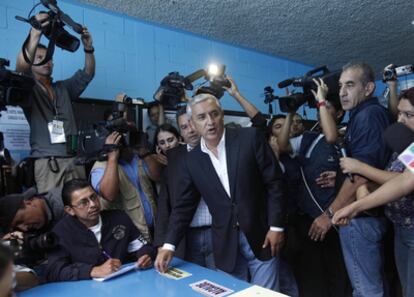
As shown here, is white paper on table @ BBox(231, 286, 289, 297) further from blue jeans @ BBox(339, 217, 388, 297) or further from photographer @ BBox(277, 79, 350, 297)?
photographer @ BBox(277, 79, 350, 297)

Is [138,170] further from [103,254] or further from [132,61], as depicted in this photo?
[132,61]

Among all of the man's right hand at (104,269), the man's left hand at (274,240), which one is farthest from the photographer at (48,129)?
the man's left hand at (274,240)

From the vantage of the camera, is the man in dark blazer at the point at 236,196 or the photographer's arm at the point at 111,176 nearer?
the man in dark blazer at the point at 236,196

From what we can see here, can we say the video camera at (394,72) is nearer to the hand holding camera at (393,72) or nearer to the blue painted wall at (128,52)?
the hand holding camera at (393,72)

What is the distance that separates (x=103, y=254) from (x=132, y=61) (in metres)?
1.84

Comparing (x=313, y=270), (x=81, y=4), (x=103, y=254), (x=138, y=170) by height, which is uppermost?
(x=81, y=4)

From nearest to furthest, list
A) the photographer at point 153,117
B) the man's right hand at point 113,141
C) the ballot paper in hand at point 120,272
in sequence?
1. the ballot paper in hand at point 120,272
2. the man's right hand at point 113,141
3. the photographer at point 153,117

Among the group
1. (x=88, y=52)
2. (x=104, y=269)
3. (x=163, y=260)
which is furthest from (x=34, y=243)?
(x=88, y=52)

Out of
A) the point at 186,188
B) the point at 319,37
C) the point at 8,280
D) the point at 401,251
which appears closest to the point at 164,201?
the point at 186,188

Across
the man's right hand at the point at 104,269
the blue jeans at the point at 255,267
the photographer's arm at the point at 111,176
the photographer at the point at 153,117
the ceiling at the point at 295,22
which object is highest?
the ceiling at the point at 295,22

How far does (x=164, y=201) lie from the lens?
202 cm

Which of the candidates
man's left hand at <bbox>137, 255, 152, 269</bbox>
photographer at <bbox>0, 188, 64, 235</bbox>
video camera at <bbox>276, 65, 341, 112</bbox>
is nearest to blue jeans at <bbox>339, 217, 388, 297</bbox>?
video camera at <bbox>276, 65, 341, 112</bbox>

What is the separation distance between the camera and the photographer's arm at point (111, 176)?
2.03 metres

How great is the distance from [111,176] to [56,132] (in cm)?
46
